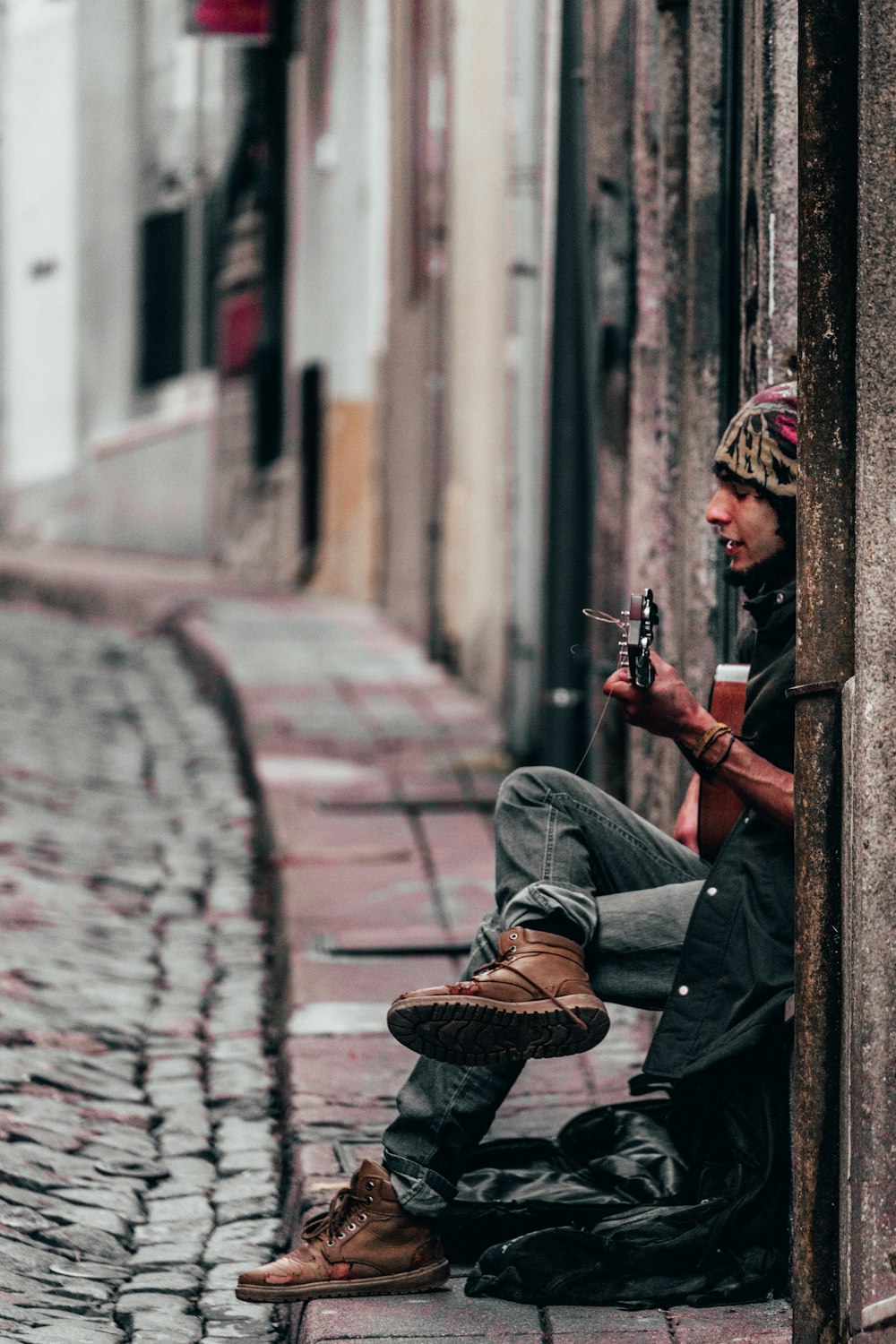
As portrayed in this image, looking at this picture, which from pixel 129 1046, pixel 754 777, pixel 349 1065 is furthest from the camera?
pixel 129 1046

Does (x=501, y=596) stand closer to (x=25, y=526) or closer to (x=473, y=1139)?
(x=473, y=1139)

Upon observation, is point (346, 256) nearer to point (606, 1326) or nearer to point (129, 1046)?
point (129, 1046)

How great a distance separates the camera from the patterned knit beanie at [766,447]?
3.76 m

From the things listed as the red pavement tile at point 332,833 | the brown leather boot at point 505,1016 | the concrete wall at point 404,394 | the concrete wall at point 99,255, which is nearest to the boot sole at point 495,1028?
the brown leather boot at point 505,1016

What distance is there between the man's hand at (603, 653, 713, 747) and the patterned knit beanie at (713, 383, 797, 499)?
36 cm

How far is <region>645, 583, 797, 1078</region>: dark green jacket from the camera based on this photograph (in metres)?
3.71

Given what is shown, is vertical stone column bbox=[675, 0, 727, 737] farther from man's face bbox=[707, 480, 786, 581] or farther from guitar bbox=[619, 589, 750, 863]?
man's face bbox=[707, 480, 786, 581]

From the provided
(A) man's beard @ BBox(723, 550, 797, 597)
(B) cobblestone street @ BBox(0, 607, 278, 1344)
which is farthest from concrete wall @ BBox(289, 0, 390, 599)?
(A) man's beard @ BBox(723, 550, 797, 597)

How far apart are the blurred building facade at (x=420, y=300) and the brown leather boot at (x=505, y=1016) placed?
56.4 inches

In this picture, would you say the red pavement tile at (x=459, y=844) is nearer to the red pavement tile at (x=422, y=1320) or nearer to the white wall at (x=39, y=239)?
the red pavement tile at (x=422, y=1320)

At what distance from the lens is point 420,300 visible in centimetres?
1198

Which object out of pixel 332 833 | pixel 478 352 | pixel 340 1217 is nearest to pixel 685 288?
pixel 340 1217

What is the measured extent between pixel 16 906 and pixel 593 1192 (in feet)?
10.2

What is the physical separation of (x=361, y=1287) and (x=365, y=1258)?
5cm
